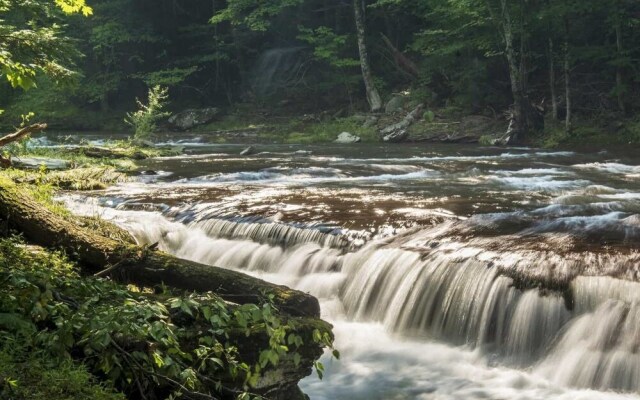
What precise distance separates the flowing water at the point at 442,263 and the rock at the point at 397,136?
12.0m

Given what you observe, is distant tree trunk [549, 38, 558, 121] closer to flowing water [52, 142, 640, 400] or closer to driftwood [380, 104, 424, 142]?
driftwood [380, 104, 424, 142]

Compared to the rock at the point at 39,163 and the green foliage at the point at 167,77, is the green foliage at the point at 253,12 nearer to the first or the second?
the green foliage at the point at 167,77

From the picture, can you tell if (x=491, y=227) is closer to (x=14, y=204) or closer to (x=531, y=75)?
(x=14, y=204)

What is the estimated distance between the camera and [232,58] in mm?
41438

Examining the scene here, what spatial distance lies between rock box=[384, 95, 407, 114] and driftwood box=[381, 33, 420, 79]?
9.27ft

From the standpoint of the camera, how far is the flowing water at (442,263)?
6570 mm

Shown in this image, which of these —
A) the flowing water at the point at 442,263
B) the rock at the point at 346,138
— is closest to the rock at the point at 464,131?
the rock at the point at 346,138

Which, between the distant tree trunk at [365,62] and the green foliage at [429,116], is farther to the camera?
the distant tree trunk at [365,62]

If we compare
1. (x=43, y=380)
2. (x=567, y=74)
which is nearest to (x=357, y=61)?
(x=567, y=74)

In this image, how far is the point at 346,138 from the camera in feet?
94.1

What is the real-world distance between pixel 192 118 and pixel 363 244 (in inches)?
1119

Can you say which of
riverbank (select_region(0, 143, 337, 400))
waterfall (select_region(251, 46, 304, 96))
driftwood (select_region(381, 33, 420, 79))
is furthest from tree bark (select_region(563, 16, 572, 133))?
riverbank (select_region(0, 143, 337, 400))

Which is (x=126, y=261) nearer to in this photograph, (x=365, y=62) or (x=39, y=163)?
(x=39, y=163)

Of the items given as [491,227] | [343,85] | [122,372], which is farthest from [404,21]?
[122,372]
